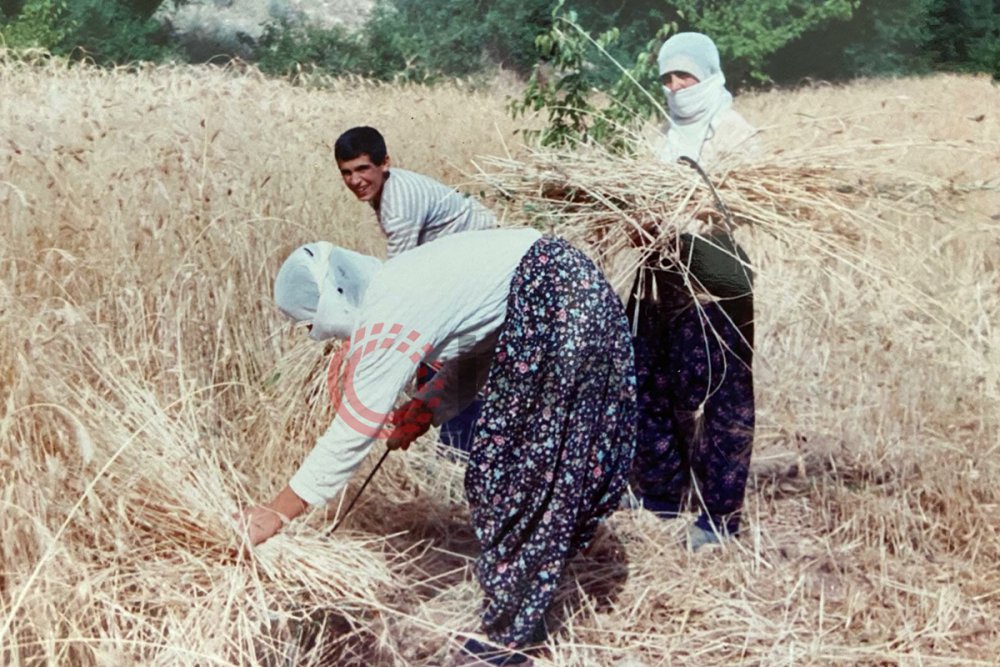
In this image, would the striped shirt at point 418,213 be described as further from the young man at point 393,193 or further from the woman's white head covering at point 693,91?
the woman's white head covering at point 693,91

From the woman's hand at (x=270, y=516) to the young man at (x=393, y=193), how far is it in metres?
1.15

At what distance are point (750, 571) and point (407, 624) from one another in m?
1.05

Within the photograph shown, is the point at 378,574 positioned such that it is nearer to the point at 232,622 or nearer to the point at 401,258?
the point at 232,622

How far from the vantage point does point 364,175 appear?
3250 millimetres

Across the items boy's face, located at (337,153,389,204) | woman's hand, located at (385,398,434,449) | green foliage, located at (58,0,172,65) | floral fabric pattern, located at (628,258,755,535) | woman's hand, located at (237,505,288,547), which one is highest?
green foliage, located at (58,0,172,65)

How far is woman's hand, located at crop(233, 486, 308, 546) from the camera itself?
225 centimetres

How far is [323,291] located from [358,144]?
0.94 metres

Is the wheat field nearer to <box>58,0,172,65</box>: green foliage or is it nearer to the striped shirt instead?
the striped shirt

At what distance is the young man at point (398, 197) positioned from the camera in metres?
3.22

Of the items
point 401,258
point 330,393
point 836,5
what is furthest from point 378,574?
point 836,5

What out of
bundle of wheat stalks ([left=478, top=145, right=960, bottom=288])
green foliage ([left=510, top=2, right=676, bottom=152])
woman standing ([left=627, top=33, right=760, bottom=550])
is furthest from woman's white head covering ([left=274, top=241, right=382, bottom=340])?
green foliage ([left=510, top=2, right=676, bottom=152])

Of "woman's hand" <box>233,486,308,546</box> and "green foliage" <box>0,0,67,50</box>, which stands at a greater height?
"green foliage" <box>0,0,67,50</box>

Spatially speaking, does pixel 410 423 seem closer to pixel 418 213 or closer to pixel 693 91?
pixel 418 213

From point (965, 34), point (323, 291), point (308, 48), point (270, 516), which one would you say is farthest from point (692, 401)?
point (965, 34)
